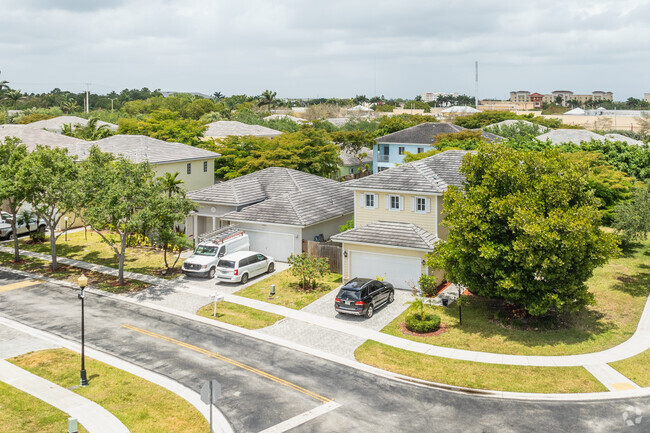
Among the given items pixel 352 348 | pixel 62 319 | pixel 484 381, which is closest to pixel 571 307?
pixel 484 381

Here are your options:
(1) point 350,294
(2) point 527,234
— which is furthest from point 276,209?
(2) point 527,234

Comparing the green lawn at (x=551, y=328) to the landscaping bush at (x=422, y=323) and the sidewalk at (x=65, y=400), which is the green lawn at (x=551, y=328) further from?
the sidewalk at (x=65, y=400)

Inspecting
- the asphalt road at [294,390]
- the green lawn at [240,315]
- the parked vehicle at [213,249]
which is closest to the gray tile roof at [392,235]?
the green lawn at [240,315]

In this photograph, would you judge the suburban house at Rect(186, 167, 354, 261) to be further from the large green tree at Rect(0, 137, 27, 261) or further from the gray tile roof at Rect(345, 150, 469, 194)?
the large green tree at Rect(0, 137, 27, 261)

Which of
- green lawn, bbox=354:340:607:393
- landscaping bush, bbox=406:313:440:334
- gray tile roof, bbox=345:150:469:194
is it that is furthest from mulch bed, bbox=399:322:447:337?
gray tile roof, bbox=345:150:469:194

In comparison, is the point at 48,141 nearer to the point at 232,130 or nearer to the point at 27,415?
the point at 232,130

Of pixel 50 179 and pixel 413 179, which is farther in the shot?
pixel 50 179
